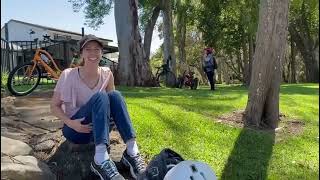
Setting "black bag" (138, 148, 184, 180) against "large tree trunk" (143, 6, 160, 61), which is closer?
"black bag" (138, 148, 184, 180)

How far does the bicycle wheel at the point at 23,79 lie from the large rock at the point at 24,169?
3.76m

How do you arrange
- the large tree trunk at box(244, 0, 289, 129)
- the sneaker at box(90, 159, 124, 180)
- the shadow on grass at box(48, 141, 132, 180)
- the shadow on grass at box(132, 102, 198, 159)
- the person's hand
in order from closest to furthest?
the sneaker at box(90, 159, 124, 180), the person's hand, the shadow on grass at box(48, 141, 132, 180), the shadow on grass at box(132, 102, 198, 159), the large tree trunk at box(244, 0, 289, 129)

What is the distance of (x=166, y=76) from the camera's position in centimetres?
1888

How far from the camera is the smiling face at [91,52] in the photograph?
14.1 feet

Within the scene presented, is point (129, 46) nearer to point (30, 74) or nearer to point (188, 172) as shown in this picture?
point (30, 74)

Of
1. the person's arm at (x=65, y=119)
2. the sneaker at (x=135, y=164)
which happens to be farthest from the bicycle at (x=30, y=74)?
the sneaker at (x=135, y=164)

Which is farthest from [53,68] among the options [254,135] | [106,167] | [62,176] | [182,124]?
[106,167]

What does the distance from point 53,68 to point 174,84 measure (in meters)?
9.27

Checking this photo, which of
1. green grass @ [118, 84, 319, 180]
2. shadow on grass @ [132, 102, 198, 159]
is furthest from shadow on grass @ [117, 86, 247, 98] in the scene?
shadow on grass @ [132, 102, 198, 159]

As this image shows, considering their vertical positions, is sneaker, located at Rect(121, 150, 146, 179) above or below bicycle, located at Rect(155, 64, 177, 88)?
below

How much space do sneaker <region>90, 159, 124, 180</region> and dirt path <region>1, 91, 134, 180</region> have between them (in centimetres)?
33

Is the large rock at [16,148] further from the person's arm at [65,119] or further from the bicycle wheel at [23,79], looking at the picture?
the bicycle wheel at [23,79]

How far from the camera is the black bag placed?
3.88 m

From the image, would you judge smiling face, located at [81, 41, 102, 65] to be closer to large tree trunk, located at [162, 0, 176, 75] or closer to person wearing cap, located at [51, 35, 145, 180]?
person wearing cap, located at [51, 35, 145, 180]
